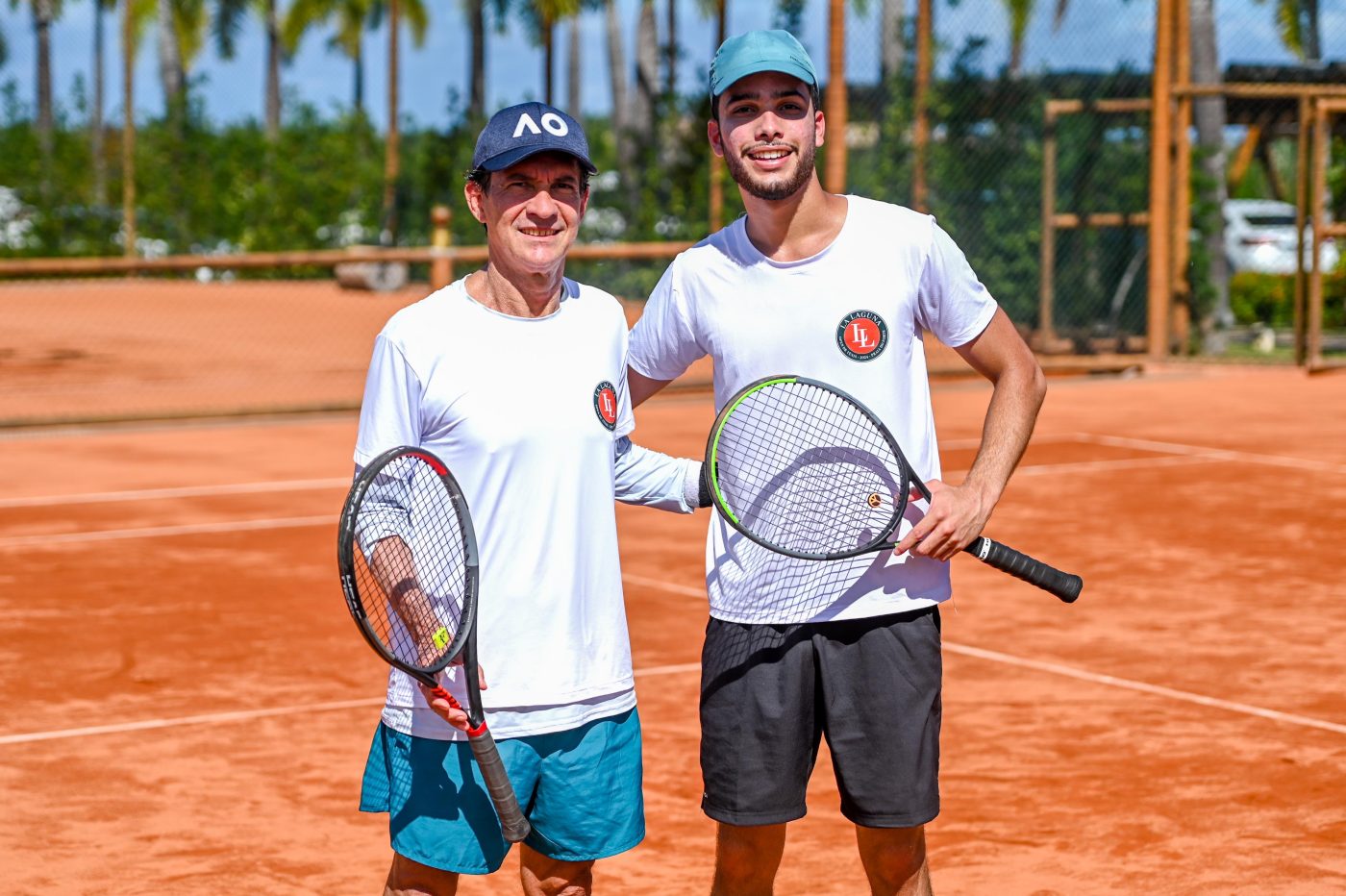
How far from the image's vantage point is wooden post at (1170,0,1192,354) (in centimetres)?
1725

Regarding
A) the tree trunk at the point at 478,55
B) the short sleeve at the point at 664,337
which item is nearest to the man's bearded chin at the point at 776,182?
the short sleeve at the point at 664,337

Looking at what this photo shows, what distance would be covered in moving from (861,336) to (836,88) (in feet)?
39.8

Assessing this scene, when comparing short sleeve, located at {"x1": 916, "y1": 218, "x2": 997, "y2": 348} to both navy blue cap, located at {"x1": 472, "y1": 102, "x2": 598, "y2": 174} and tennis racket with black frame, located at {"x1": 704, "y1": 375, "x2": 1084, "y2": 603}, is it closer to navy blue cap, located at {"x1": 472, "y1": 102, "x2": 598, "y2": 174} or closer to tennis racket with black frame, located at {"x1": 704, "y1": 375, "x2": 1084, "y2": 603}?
tennis racket with black frame, located at {"x1": 704, "y1": 375, "x2": 1084, "y2": 603}

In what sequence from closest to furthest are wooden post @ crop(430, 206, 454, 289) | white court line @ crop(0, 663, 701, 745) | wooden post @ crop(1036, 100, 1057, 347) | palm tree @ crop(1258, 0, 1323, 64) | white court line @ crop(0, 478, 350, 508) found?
white court line @ crop(0, 663, 701, 745) → white court line @ crop(0, 478, 350, 508) → wooden post @ crop(430, 206, 454, 289) → wooden post @ crop(1036, 100, 1057, 347) → palm tree @ crop(1258, 0, 1323, 64)

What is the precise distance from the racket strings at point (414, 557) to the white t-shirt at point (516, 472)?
2.0 inches

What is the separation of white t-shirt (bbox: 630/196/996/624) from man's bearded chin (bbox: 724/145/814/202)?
116 mm

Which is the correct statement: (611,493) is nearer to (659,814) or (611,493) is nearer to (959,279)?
(959,279)

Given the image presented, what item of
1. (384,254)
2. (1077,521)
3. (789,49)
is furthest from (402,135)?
(789,49)

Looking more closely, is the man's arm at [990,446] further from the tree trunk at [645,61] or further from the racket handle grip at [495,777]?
the tree trunk at [645,61]

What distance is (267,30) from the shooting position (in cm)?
5762

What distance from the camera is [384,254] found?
14.1 meters

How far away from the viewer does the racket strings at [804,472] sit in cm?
363

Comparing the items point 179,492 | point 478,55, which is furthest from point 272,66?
point 179,492

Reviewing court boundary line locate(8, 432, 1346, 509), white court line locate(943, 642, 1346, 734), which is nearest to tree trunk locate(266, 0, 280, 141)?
court boundary line locate(8, 432, 1346, 509)
